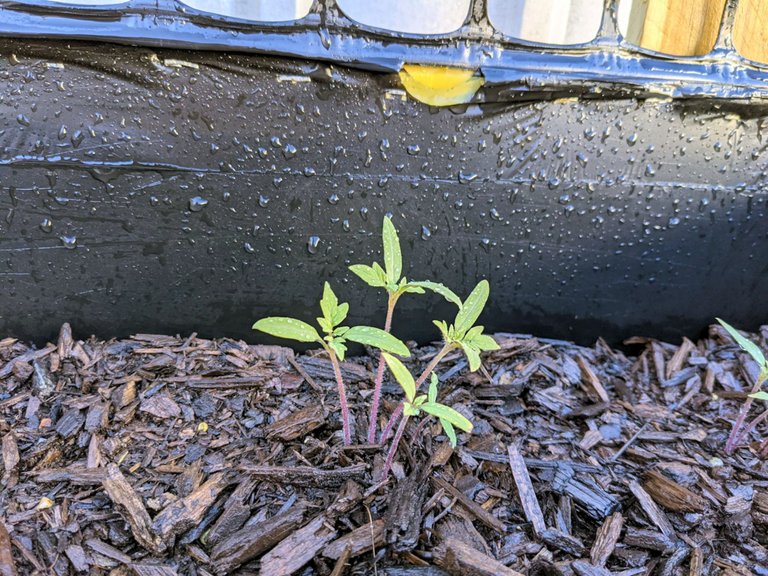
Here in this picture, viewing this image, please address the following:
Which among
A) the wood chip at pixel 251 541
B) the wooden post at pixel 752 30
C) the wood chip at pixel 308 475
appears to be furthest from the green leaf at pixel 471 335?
the wooden post at pixel 752 30

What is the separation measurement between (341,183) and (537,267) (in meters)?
0.74

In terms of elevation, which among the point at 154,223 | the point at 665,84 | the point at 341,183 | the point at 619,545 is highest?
the point at 665,84

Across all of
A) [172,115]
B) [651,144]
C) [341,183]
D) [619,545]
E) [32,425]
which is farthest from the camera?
[651,144]

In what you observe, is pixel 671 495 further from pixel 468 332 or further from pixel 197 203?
pixel 197 203

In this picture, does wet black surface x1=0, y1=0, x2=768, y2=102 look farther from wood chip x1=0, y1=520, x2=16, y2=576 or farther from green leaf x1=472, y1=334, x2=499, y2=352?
wood chip x1=0, y1=520, x2=16, y2=576

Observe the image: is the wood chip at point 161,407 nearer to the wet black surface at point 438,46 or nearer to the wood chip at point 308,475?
the wood chip at point 308,475

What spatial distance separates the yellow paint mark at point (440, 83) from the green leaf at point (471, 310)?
669 mm

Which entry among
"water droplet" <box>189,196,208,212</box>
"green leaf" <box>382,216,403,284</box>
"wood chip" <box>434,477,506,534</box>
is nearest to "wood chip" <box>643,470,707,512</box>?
"wood chip" <box>434,477,506,534</box>

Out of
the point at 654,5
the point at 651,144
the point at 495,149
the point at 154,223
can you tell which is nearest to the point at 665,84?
the point at 651,144

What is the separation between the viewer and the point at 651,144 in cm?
152

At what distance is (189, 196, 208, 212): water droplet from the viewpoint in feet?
4.37

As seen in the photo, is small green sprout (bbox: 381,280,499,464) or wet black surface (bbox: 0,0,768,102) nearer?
small green sprout (bbox: 381,280,499,464)

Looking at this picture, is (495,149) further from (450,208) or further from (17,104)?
(17,104)

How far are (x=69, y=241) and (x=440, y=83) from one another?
3.76 feet
